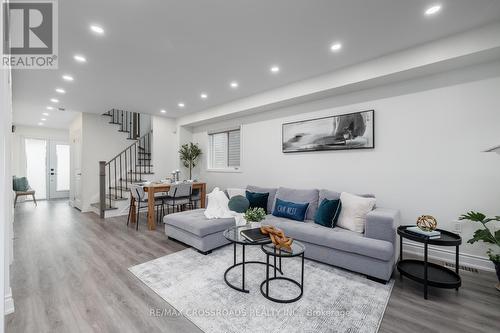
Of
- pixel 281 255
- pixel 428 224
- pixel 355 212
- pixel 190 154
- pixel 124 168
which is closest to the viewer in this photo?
pixel 281 255

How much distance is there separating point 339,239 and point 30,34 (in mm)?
4317

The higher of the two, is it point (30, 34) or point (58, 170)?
point (30, 34)

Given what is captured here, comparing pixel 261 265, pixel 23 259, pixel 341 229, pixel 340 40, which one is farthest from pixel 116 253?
pixel 340 40

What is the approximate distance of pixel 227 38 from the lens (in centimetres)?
266

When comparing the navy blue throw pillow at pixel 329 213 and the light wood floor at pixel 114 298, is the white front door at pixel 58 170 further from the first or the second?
the navy blue throw pillow at pixel 329 213

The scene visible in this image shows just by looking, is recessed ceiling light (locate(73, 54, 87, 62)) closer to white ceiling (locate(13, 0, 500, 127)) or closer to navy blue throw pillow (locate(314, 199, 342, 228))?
white ceiling (locate(13, 0, 500, 127))

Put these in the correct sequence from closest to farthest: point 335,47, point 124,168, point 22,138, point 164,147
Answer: point 335,47 → point 164,147 → point 124,168 → point 22,138

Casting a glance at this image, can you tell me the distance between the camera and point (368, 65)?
317 cm

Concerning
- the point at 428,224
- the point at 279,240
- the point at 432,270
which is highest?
the point at 428,224

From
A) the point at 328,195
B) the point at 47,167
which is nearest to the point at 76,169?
the point at 47,167

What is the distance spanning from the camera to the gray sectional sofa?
245 cm

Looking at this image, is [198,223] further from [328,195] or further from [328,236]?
[328,195]

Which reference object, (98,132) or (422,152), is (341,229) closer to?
(422,152)

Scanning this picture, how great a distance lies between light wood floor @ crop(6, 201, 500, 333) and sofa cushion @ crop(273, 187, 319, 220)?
1356 millimetres
